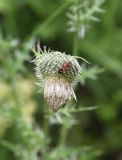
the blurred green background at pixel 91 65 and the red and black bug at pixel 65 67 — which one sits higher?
the red and black bug at pixel 65 67

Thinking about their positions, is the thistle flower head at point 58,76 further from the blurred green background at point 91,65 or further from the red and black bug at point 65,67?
the blurred green background at point 91,65

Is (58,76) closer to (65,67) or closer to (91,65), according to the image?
(65,67)

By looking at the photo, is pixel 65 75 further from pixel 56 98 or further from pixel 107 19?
pixel 107 19

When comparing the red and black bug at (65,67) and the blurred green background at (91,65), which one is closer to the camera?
the red and black bug at (65,67)

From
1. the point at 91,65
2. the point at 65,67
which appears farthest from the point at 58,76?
the point at 91,65

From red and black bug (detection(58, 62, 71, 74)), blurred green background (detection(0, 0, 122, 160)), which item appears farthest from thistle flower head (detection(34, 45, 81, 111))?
blurred green background (detection(0, 0, 122, 160))

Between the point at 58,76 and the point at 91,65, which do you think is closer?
the point at 58,76

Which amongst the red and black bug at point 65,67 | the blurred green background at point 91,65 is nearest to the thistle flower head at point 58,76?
the red and black bug at point 65,67

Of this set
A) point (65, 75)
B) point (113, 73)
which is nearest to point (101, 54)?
point (113, 73)
